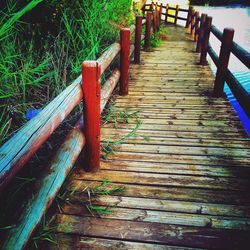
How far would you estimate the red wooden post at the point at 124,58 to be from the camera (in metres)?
3.36

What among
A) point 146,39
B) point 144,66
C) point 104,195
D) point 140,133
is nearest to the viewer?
point 104,195

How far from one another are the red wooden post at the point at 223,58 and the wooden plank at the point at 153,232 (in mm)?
2475

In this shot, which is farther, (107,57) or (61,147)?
(107,57)

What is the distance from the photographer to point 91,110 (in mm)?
1956

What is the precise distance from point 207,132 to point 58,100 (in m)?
1.78

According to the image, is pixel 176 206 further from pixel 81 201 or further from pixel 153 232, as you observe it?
pixel 81 201

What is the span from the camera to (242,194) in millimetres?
1989

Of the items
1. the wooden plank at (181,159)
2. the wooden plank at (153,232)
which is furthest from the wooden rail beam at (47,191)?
the wooden plank at (181,159)

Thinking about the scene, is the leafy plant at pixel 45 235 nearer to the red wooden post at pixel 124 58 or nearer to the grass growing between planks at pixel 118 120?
the grass growing between planks at pixel 118 120

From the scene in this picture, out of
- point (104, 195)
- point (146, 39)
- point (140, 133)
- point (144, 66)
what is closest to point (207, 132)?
point (140, 133)

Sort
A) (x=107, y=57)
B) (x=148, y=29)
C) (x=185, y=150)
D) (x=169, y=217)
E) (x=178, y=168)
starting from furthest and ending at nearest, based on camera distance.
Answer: (x=148, y=29), (x=107, y=57), (x=185, y=150), (x=178, y=168), (x=169, y=217)

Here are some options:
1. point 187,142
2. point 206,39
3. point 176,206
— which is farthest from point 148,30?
point 176,206

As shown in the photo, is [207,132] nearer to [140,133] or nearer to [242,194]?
[140,133]

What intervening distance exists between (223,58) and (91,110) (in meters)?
2.34
